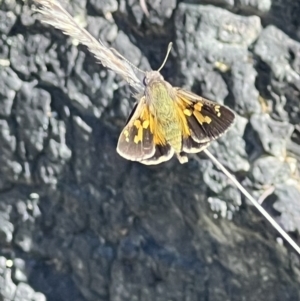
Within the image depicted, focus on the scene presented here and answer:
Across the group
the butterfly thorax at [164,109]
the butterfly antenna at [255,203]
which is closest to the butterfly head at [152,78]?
the butterfly thorax at [164,109]

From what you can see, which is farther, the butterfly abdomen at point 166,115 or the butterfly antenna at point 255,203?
the butterfly abdomen at point 166,115

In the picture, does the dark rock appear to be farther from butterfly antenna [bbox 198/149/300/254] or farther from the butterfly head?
the butterfly head

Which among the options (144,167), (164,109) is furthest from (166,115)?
(144,167)

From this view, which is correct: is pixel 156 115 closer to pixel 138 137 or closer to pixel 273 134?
pixel 138 137

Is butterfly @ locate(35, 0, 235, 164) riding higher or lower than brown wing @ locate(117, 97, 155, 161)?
higher

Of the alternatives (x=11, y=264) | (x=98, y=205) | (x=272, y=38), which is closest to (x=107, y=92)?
(x=98, y=205)

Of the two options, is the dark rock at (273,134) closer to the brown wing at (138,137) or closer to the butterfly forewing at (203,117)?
the butterfly forewing at (203,117)

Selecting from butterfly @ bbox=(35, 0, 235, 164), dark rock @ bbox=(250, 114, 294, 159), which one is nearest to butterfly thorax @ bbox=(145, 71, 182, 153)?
butterfly @ bbox=(35, 0, 235, 164)
